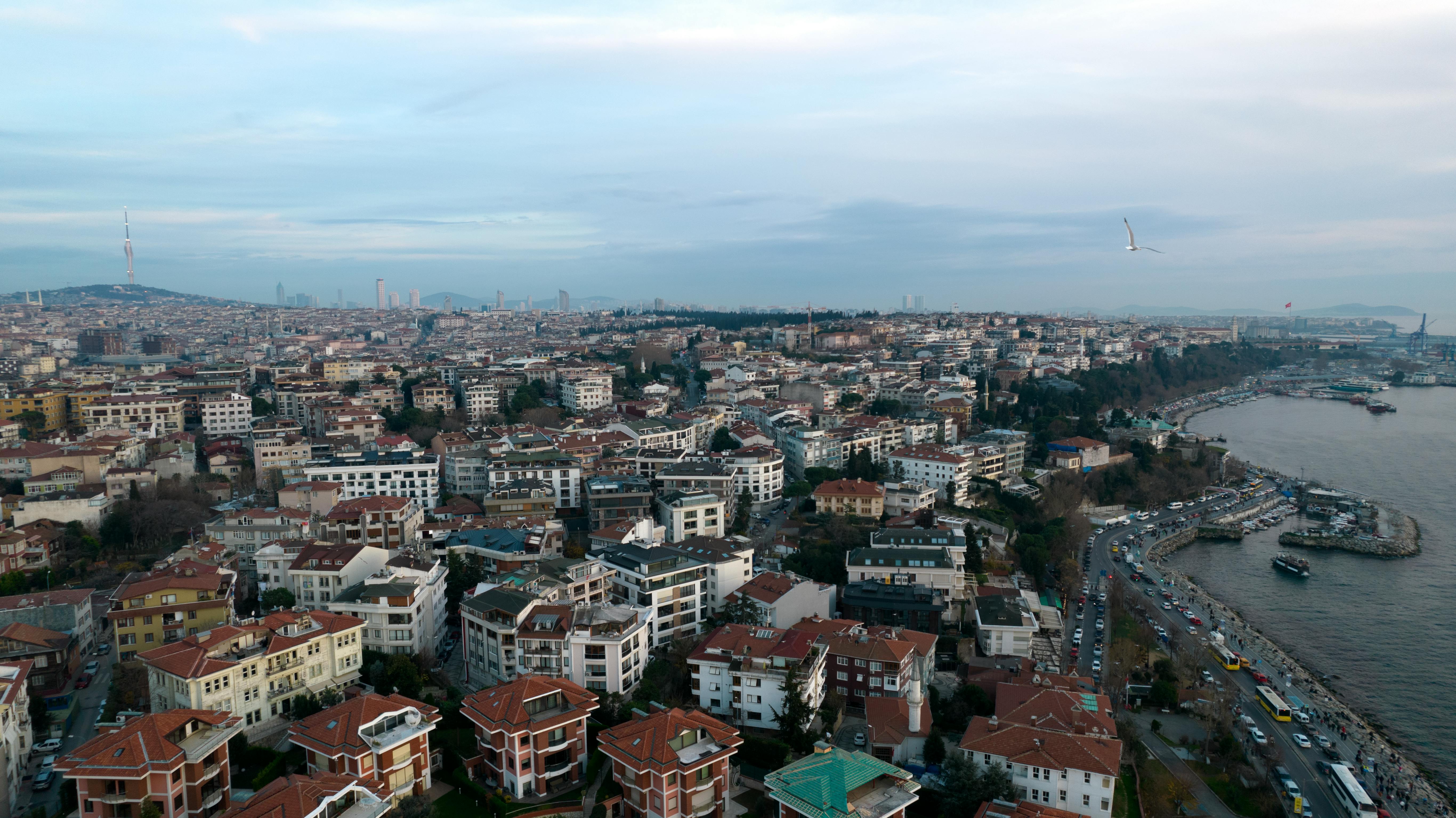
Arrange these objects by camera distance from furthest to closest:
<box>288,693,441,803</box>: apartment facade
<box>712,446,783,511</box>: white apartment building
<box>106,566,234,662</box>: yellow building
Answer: <box>712,446,783,511</box>: white apartment building < <box>106,566,234,662</box>: yellow building < <box>288,693,441,803</box>: apartment facade

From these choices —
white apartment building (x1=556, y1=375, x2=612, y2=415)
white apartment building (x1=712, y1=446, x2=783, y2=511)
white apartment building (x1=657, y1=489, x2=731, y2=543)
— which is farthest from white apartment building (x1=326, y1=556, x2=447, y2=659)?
white apartment building (x1=556, y1=375, x2=612, y2=415)

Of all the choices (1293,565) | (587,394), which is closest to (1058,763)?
(1293,565)

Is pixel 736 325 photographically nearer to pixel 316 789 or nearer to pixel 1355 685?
pixel 1355 685

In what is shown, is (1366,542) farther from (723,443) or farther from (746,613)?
(746,613)

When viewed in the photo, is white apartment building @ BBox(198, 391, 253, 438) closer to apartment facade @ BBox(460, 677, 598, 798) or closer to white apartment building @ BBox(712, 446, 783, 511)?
white apartment building @ BBox(712, 446, 783, 511)

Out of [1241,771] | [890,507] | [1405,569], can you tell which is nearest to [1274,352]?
[1405,569]

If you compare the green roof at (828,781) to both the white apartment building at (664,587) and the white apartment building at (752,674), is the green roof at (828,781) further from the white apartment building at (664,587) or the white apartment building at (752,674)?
the white apartment building at (664,587)
